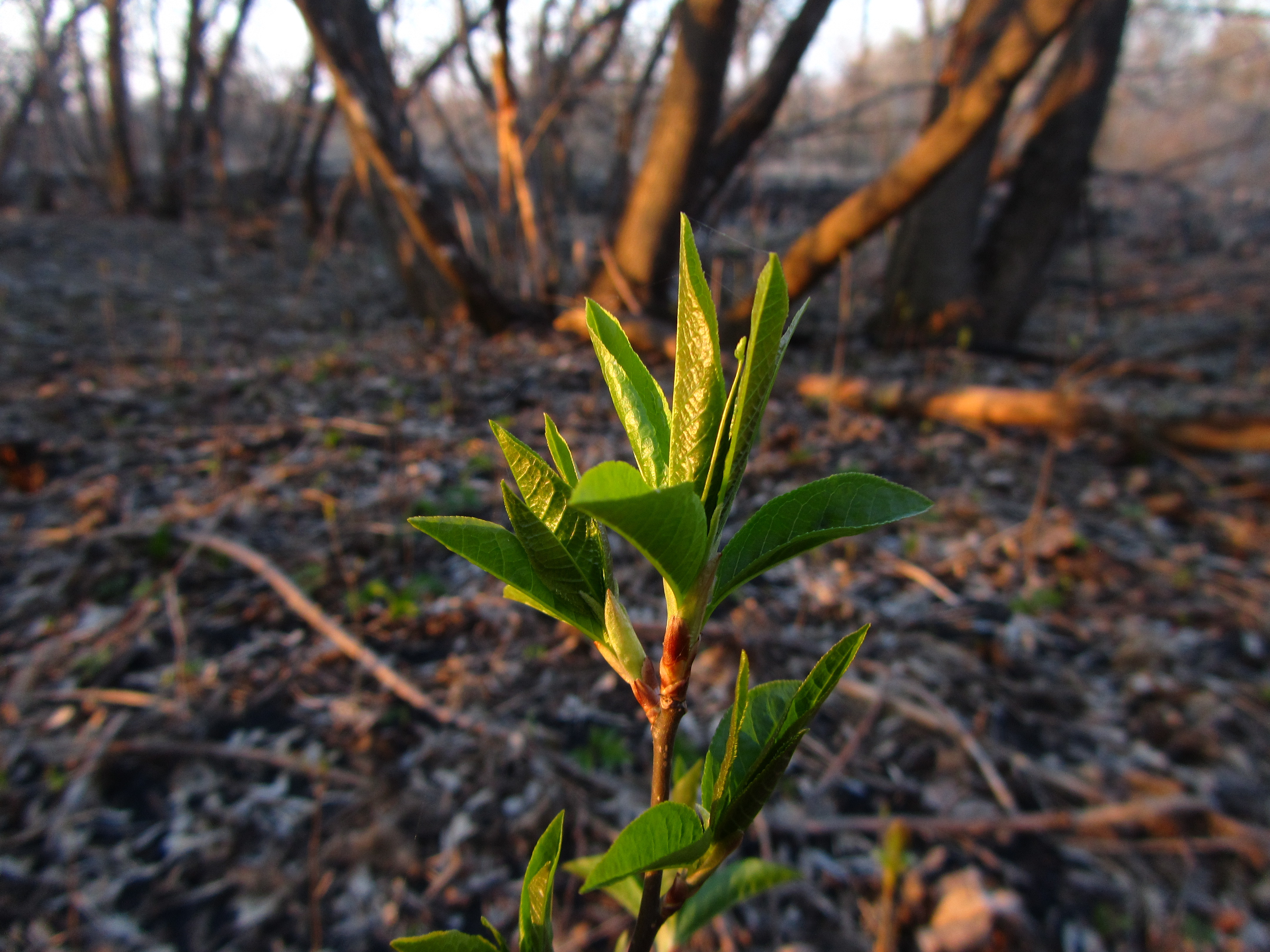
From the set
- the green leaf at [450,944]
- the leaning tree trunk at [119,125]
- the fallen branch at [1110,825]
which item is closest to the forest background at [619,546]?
the fallen branch at [1110,825]

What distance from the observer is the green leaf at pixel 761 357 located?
0.39 m

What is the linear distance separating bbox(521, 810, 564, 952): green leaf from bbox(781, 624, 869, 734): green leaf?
7.6 inches

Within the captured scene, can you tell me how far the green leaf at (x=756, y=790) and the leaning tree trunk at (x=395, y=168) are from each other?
5271 mm

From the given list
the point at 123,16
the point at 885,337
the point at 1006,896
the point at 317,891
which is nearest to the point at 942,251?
the point at 885,337

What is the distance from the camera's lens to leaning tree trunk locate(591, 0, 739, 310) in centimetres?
427

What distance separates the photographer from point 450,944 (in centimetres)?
51

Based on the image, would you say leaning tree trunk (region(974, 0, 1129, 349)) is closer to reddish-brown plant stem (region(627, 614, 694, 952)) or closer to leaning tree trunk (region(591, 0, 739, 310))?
leaning tree trunk (region(591, 0, 739, 310))

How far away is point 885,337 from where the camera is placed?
6191mm

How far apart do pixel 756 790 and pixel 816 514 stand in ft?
0.62

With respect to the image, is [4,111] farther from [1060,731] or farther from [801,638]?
[1060,731]

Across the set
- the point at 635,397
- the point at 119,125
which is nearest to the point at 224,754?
the point at 635,397

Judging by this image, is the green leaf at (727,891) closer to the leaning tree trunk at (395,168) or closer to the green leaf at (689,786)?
the green leaf at (689,786)

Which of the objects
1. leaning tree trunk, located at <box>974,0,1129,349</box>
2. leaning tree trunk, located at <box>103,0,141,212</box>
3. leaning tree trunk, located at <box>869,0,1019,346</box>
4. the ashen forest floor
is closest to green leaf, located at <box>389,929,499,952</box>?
the ashen forest floor

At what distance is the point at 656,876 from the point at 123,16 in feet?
41.2
